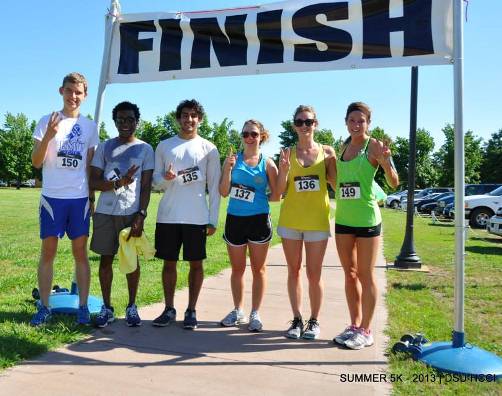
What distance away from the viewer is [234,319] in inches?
195

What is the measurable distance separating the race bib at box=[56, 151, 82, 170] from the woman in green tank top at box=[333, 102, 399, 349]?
8.32 feet

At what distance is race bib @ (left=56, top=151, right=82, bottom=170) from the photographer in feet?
14.6

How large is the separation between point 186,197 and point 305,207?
1.20m

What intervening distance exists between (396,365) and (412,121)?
254 inches

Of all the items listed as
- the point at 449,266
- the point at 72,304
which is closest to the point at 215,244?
the point at 449,266

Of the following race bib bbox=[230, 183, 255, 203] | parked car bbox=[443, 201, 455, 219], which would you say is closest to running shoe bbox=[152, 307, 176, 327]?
Answer: race bib bbox=[230, 183, 255, 203]

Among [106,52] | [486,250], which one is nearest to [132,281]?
[106,52]

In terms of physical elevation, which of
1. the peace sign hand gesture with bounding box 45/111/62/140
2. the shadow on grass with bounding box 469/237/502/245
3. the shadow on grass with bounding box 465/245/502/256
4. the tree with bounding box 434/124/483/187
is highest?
the tree with bounding box 434/124/483/187

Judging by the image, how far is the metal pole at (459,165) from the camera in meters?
3.96

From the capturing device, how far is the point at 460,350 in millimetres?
3957

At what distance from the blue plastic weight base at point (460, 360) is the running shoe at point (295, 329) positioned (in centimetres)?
112

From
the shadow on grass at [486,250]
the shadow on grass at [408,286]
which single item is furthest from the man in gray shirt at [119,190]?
the shadow on grass at [486,250]

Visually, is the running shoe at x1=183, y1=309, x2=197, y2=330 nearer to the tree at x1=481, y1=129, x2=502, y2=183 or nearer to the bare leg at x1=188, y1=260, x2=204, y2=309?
the bare leg at x1=188, y1=260, x2=204, y2=309

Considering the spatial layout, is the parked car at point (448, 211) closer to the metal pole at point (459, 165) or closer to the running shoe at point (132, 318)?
the metal pole at point (459, 165)
